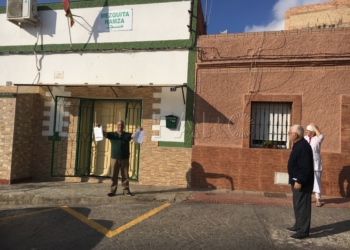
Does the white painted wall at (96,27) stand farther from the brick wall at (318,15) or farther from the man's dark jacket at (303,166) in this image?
the brick wall at (318,15)

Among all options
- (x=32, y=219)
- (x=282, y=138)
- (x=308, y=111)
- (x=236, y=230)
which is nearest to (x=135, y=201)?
(x=32, y=219)

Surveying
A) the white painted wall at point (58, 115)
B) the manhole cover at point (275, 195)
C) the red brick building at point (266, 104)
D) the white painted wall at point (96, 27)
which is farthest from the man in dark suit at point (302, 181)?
the white painted wall at point (58, 115)

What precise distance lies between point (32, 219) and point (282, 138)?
6.14 meters

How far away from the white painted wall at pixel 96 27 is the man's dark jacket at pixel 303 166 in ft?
16.5

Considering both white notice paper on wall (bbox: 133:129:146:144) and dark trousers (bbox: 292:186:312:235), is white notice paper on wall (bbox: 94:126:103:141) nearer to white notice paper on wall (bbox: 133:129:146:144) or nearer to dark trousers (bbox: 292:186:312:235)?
white notice paper on wall (bbox: 133:129:146:144)

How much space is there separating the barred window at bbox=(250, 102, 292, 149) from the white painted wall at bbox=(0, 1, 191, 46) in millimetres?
2930

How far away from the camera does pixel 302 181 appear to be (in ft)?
14.9

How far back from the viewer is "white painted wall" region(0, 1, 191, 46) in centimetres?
859

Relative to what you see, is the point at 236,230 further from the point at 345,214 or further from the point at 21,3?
the point at 21,3

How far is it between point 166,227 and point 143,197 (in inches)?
81.6

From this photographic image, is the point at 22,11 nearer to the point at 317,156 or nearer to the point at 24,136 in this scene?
the point at 24,136

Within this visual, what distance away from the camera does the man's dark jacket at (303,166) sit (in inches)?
179

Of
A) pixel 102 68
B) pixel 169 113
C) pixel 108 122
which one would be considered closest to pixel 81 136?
pixel 108 122

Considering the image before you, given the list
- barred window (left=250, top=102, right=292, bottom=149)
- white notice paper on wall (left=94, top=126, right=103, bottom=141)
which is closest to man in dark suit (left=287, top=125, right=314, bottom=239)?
barred window (left=250, top=102, right=292, bottom=149)
